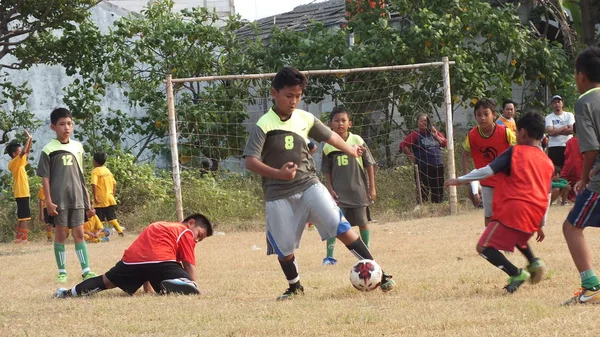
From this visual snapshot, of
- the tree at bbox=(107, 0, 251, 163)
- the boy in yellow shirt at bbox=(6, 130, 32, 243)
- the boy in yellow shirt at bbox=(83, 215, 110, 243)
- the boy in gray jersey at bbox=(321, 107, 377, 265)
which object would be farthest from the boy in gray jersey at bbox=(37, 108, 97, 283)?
the tree at bbox=(107, 0, 251, 163)

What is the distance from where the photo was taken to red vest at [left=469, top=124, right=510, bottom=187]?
9.40 metres

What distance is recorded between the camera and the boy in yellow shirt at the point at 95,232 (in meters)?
15.1

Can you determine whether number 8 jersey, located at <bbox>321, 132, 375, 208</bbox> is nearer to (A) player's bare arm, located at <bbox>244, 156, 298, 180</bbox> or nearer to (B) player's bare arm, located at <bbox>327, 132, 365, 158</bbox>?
(B) player's bare arm, located at <bbox>327, 132, 365, 158</bbox>

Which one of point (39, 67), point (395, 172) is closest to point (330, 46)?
point (395, 172)

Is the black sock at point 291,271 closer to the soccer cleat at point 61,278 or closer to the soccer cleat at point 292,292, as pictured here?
the soccer cleat at point 292,292

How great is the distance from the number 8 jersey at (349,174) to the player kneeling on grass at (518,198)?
3519 millimetres

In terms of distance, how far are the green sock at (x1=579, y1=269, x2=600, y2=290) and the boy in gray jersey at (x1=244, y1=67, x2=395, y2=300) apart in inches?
62.9

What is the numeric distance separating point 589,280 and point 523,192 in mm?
983

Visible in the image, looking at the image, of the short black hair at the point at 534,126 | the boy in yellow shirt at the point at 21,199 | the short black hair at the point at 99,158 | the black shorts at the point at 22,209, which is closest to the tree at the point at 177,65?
the short black hair at the point at 99,158

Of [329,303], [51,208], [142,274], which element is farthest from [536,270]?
[51,208]

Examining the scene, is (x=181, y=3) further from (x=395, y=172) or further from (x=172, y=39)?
(x=395, y=172)

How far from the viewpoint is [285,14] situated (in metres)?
26.7

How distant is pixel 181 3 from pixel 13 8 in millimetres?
10855

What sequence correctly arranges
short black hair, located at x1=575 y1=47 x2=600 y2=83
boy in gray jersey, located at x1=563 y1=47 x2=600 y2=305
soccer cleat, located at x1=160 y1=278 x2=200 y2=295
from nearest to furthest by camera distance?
boy in gray jersey, located at x1=563 y1=47 x2=600 y2=305 → short black hair, located at x1=575 y1=47 x2=600 y2=83 → soccer cleat, located at x1=160 y1=278 x2=200 y2=295
